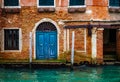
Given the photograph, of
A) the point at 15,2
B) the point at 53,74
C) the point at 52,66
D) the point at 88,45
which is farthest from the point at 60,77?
the point at 15,2

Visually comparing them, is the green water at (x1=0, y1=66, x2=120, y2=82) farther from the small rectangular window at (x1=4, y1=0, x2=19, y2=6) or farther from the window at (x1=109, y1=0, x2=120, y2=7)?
the small rectangular window at (x1=4, y1=0, x2=19, y2=6)

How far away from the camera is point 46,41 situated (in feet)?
86.5

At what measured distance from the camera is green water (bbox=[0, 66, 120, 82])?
21266mm

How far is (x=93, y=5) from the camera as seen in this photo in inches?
1023

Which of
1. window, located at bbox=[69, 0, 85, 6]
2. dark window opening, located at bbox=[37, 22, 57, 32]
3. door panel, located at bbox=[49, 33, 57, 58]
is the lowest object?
door panel, located at bbox=[49, 33, 57, 58]

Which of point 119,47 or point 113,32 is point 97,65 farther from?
point 113,32

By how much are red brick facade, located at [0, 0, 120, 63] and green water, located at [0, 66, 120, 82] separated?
1814mm

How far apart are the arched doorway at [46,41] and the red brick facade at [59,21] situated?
0.33m

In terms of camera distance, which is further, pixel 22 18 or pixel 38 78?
pixel 22 18

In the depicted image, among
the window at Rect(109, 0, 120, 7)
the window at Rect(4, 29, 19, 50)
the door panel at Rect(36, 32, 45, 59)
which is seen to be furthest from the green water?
the window at Rect(109, 0, 120, 7)

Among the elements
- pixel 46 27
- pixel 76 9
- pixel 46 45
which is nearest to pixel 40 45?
pixel 46 45

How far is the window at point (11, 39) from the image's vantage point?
2632 cm

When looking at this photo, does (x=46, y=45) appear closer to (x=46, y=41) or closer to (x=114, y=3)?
(x=46, y=41)

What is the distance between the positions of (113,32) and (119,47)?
2.12 metres
